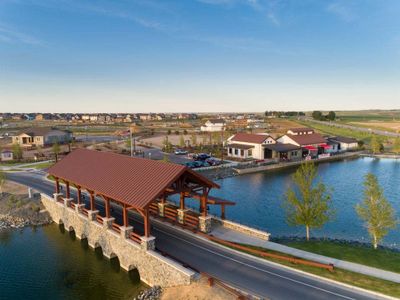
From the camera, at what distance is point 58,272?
2547 cm

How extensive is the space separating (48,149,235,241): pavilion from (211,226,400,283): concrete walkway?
1898mm

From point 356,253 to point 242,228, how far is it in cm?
930

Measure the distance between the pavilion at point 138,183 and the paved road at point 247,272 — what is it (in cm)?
241

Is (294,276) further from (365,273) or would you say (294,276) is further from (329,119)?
(329,119)

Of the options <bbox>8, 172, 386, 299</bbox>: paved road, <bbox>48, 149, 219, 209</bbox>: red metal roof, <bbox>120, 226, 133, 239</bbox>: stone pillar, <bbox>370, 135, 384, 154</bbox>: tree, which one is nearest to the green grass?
<bbox>48, 149, 219, 209</bbox>: red metal roof

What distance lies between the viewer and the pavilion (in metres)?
22.5

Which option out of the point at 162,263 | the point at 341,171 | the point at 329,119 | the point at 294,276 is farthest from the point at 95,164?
the point at 329,119

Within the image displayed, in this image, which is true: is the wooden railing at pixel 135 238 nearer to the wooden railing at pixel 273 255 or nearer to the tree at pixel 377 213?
the wooden railing at pixel 273 255

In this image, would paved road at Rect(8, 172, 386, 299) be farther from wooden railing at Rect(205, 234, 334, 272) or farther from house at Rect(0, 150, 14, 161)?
house at Rect(0, 150, 14, 161)

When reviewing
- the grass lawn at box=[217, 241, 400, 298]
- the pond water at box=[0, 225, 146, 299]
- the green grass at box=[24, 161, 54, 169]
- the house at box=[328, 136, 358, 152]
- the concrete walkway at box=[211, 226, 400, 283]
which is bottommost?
the pond water at box=[0, 225, 146, 299]

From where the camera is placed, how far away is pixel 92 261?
27156 mm

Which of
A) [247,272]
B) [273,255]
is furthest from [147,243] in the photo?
[273,255]

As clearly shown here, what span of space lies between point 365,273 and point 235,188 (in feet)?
105

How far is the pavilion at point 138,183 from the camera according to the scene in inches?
886
